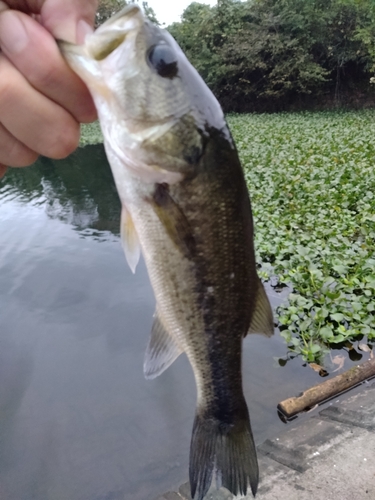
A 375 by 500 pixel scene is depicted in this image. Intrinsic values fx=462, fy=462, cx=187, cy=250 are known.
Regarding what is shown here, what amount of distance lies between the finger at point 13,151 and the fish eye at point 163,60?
1.51 ft

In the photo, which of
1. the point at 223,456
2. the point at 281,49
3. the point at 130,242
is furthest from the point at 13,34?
the point at 281,49

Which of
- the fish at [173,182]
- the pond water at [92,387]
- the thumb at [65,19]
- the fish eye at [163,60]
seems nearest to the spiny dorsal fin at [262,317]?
the fish at [173,182]

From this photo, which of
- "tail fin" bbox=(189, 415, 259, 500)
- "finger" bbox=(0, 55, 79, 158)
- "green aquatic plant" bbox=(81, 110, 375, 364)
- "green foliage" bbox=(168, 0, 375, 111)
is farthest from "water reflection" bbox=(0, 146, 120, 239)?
"green foliage" bbox=(168, 0, 375, 111)

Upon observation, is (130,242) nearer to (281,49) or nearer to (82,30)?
(82,30)

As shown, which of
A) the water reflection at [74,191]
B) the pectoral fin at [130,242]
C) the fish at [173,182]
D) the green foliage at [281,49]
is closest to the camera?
the fish at [173,182]

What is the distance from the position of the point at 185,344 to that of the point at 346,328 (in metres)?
3.78

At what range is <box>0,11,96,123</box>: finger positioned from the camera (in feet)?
3.89

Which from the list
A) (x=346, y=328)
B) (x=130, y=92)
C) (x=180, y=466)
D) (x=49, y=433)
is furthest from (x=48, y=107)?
(x=346, y=328)

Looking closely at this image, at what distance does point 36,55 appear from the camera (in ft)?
3.92

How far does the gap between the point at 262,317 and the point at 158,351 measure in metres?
0.39

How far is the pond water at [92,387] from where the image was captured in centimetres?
409

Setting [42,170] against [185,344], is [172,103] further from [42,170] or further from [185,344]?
[42,170]

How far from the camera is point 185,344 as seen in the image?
1626 mm

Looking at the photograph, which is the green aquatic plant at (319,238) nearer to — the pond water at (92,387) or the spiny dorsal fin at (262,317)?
the pond water at (92,387)
